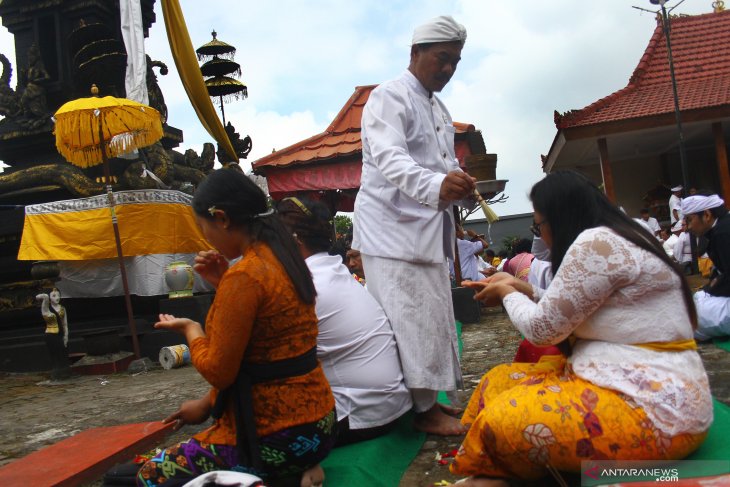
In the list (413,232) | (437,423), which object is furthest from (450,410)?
(413,232)

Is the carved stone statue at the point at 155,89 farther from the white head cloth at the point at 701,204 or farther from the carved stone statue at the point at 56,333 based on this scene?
the white head cloth at the point at 701,204

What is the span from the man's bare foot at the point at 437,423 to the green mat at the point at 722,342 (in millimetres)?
2248

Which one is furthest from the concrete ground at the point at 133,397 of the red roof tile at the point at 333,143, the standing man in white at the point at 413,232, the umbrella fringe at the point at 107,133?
the red roof tile at the point at 333,143

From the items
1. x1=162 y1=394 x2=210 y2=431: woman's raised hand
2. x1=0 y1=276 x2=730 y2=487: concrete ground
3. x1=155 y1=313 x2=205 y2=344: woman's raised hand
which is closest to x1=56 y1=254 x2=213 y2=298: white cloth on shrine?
x1=0 y1=276 x2=730 y2=487: concrete ground

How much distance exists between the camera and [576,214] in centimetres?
196

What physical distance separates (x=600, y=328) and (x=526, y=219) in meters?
25.5

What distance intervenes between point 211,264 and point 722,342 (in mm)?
3527

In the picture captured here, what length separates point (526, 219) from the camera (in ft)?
87.2

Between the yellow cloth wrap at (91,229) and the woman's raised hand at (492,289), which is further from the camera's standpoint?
the yellow cloth wrap at (91,229)

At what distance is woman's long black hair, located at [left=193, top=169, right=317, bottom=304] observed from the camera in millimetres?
1962

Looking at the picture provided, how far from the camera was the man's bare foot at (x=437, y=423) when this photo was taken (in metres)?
2.64

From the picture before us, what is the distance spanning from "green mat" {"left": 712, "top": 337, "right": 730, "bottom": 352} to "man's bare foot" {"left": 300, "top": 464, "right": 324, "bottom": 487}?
3.06 meters

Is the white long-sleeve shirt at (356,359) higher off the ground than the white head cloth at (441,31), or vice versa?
the white head cloth at (441,31)

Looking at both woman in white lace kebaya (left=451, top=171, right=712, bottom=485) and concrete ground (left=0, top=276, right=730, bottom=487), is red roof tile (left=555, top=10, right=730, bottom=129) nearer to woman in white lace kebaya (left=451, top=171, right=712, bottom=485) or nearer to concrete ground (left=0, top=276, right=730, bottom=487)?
concrete ground (left=0, top=276, right=730, bottom=487)
